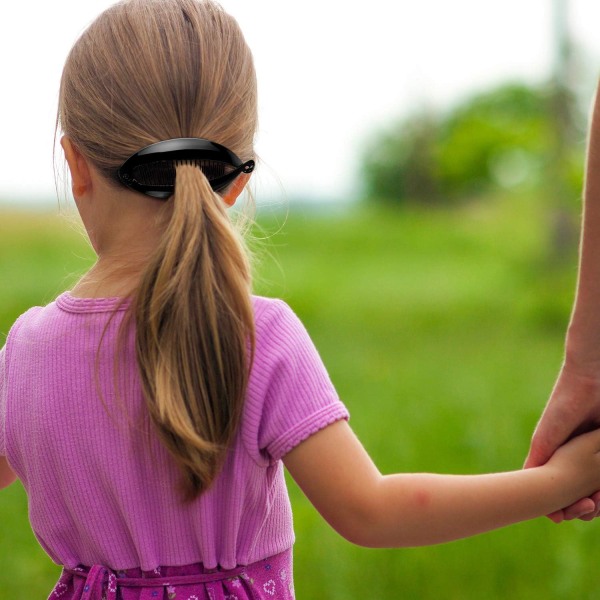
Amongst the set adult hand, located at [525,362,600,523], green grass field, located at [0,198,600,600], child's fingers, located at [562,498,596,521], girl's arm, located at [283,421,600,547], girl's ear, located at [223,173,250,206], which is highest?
girl's ear, located at [223,173,250,206]

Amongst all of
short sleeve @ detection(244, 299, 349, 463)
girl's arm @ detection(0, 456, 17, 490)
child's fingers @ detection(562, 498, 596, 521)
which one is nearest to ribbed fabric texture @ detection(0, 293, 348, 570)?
short sleeve @ detection(244, 299, 349, 463)

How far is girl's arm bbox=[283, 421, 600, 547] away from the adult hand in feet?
0.90

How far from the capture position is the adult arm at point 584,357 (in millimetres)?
1743

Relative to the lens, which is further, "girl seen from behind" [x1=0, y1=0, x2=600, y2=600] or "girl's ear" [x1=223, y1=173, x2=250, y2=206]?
"girl's ear" [x1=223, y1=173, x2=250, y2=206]

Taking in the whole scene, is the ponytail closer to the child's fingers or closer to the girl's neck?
the girl's neck

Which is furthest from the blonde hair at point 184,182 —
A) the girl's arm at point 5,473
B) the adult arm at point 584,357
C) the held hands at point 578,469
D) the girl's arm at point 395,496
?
the adult arm at point 584,357

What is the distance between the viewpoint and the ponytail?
1.28 metres

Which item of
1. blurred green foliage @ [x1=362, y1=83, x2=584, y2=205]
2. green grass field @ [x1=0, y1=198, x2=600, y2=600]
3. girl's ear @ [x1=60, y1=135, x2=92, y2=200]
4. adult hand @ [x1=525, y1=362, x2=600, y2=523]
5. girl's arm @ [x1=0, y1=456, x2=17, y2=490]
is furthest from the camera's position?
blurred green foliage @ [x1=362, y1=83, x2=584, y2=205]

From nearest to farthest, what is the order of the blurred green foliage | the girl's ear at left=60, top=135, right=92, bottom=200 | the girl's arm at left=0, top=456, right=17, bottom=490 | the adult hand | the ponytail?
the ponytail < the girl's ear at left=60, top=135, right=92, bottom=200 < the girl's arm at left=0, top=456, right=17, bottom=490 < the adult hand < the blurred green foliage

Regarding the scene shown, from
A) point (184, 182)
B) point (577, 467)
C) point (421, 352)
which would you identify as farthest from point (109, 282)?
point (421, 352)

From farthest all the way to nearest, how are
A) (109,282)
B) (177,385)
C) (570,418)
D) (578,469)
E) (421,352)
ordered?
(421,352)
(570,418)
(578,469)
(109,282)
(177,385)

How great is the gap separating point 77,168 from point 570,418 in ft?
3.18

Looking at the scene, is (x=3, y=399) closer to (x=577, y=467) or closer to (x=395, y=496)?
(x=395, y=496)

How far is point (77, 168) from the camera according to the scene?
1452 mm
